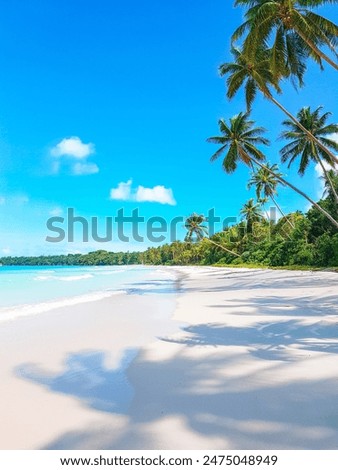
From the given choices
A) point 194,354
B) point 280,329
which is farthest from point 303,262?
point 194,354

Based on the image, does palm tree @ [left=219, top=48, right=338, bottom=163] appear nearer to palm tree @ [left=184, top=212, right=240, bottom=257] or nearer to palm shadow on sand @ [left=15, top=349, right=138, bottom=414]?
palm shadow on sand @ [left=15, top=349, right=138, bottom=414]

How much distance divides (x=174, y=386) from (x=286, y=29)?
595 inches

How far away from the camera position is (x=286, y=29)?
44.2 ft

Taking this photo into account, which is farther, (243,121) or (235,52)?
(243,121)

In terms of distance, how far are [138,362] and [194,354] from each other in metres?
0.83

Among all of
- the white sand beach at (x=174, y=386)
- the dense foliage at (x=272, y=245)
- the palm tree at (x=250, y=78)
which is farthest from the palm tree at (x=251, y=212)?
the white sand beach at (x=174, y=386)

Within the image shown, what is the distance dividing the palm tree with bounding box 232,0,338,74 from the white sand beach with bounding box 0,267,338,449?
11198 mm

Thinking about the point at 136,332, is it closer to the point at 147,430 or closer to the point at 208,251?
the point at 147,430

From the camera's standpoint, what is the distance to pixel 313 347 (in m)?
4.77

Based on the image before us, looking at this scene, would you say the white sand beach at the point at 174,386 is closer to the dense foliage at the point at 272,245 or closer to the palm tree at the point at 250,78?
the palm tree at the point at 250,78

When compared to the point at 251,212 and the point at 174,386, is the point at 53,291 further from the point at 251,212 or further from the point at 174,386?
the point at 251,212

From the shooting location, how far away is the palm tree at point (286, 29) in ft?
39.9
